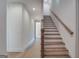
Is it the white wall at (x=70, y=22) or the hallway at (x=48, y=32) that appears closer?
the hallway at (x=48, y=32)

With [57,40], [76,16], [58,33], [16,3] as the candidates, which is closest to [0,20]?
[76,16]

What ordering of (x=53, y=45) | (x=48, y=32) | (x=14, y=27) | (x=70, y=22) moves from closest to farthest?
1. (x=70, y=22)
2. (x=53, y=45)
3. (x=48, y=32)
4. (x=14, y=27)

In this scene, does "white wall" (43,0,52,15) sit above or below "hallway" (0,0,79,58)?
above

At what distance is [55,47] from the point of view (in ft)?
17.8

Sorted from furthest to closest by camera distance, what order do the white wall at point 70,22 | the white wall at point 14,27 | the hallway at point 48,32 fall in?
the white wall at point 14,27, the white wall at point 70,22, the hallway at point 48,32

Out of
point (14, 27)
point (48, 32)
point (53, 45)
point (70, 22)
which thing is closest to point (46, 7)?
point (14, 27)

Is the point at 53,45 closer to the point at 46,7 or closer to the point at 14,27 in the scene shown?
the point at 14,27

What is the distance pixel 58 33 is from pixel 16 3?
3.01 metres

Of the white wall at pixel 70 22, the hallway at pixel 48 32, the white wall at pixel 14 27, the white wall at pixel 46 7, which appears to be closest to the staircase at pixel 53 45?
the hallway at pixel 48 32

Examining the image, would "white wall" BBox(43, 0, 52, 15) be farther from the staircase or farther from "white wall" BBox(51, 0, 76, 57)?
"white wall" BBox(51, 0, 76, 57)

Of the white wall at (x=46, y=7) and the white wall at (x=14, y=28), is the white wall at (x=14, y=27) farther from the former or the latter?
the white wall at (x=46, y=7)

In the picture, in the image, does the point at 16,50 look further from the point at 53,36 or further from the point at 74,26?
the point at 74,26

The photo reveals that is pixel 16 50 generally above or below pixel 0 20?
below

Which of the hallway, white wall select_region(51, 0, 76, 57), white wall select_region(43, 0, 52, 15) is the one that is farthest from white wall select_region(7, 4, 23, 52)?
white wall select_region(43, 0, 52, 15)
